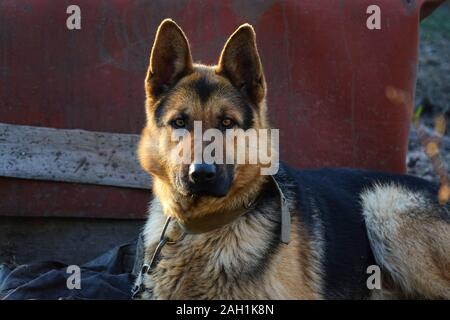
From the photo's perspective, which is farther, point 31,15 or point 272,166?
point 31,15

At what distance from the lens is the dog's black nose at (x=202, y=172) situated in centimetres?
385

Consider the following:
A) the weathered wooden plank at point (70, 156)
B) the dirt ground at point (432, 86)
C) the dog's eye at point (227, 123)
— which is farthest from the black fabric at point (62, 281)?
the dirt ground at point (432, 86)

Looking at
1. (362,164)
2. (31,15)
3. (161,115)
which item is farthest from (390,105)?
(31,15)

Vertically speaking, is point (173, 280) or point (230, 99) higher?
point (230, 99)

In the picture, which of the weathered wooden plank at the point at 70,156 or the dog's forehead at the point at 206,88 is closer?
the dog's forehead at the point at 206,88

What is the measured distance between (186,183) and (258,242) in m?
0.59

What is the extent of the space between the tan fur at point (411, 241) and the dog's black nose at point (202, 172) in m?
1.42

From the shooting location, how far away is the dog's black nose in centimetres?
385

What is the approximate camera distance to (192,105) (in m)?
4.19

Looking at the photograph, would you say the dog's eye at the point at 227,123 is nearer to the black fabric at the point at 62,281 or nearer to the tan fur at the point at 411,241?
the tan fur at the point at 411,241

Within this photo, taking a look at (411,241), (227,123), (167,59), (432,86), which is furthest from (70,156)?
(432,86)

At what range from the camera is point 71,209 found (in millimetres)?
5805

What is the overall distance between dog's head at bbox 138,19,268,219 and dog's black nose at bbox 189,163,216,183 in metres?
0.09

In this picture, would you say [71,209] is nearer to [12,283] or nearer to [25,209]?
[25,209]
